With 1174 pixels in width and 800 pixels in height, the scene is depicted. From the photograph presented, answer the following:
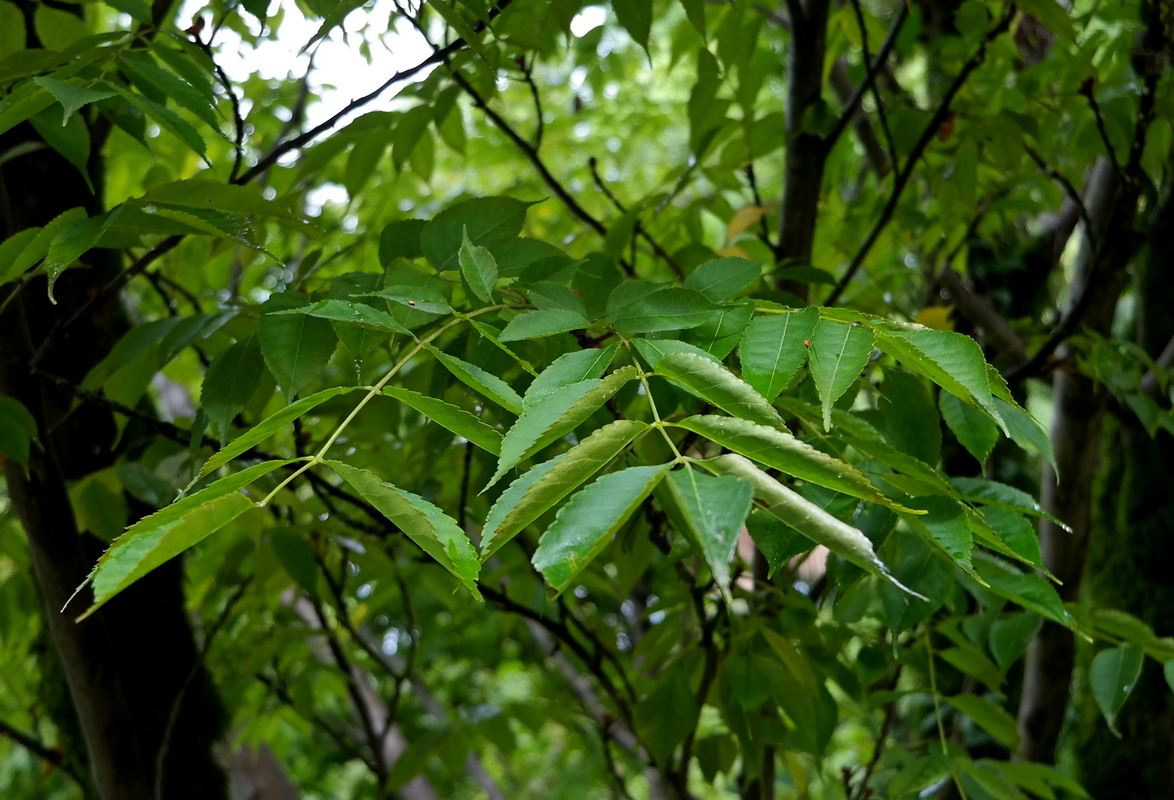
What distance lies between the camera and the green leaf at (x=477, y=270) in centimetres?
61

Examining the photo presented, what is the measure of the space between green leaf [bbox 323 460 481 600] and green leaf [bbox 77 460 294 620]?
47mm

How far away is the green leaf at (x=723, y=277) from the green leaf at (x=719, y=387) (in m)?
0.20

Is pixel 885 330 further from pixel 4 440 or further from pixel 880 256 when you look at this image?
pixel 880 256

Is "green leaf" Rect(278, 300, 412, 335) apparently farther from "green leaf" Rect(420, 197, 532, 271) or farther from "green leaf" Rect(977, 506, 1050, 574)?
"green leaf" Rect(977, 506, 1050, 574)

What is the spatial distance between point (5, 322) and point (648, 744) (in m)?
0.84

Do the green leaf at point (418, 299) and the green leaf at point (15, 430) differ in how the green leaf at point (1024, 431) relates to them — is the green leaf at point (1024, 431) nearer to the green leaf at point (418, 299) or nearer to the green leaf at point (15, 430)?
the green leaf at point (418, 299)

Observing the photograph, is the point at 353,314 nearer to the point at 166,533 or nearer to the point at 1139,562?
the point at 166,533

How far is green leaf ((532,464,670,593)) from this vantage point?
364 mm

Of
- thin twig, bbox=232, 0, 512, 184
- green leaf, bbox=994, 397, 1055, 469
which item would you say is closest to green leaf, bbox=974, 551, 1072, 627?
green leaf, bbox=994, 397, 1055, 469

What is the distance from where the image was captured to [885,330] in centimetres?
52

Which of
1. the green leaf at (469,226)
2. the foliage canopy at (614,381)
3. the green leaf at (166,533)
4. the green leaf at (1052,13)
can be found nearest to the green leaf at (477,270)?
the foliage canopy at (614,381)

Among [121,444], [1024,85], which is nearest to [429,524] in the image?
[121,444]

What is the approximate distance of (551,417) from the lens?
1.50ft

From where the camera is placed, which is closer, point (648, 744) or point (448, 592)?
point (648, 744)
